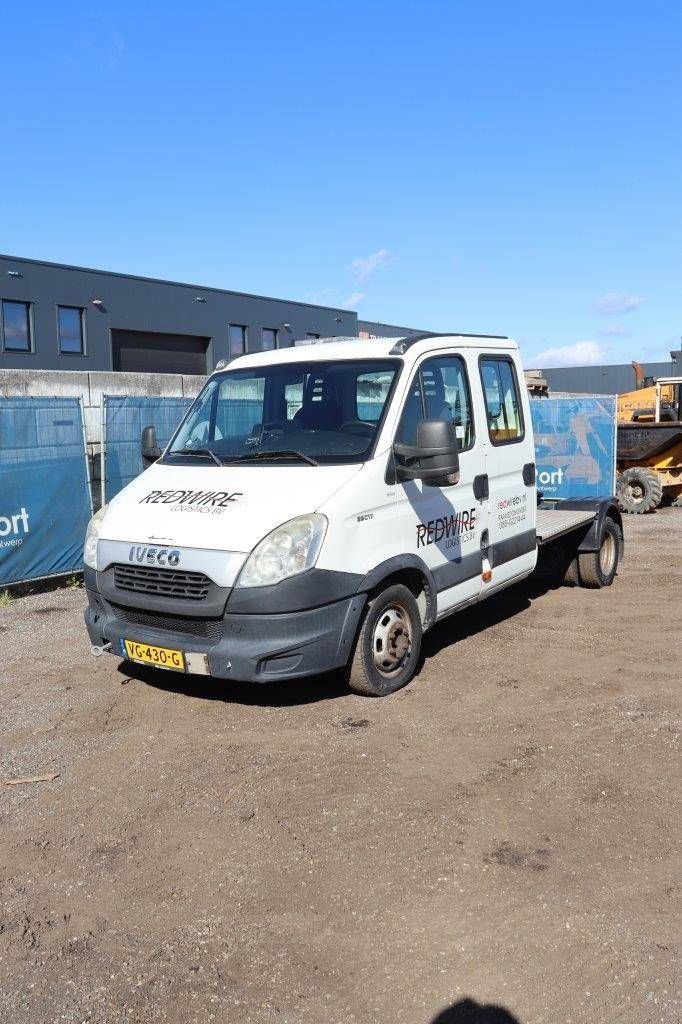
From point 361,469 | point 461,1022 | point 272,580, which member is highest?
point 361,469

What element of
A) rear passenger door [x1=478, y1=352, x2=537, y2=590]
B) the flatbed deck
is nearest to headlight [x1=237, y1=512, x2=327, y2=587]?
rear passenger door [x1=478, y1=352, x2=537, y2=590]

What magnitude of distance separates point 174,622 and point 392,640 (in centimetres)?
136

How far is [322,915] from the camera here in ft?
10.3

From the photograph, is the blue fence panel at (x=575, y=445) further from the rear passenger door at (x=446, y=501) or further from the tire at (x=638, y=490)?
the rear passenger door at (x=446, y=501)

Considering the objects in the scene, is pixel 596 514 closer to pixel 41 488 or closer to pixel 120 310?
pixel 41 488

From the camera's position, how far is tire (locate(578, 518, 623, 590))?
27.0 feet

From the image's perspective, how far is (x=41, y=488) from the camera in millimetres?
8898

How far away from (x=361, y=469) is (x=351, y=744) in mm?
1579

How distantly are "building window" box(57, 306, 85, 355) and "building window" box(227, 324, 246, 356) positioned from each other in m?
7.04

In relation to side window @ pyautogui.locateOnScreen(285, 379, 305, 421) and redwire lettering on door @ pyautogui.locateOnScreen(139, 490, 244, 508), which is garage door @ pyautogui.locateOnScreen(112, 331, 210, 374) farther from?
redwire lettering on door @ pyautogui.locateOnScreen(139, 490, 244, 508)

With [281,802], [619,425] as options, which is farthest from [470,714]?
[619,425]

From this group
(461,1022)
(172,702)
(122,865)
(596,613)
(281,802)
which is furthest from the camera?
(596,613)

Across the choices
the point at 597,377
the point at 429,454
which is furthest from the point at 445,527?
the point at 597,377

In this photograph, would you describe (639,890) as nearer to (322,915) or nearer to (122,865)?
(322,915)
